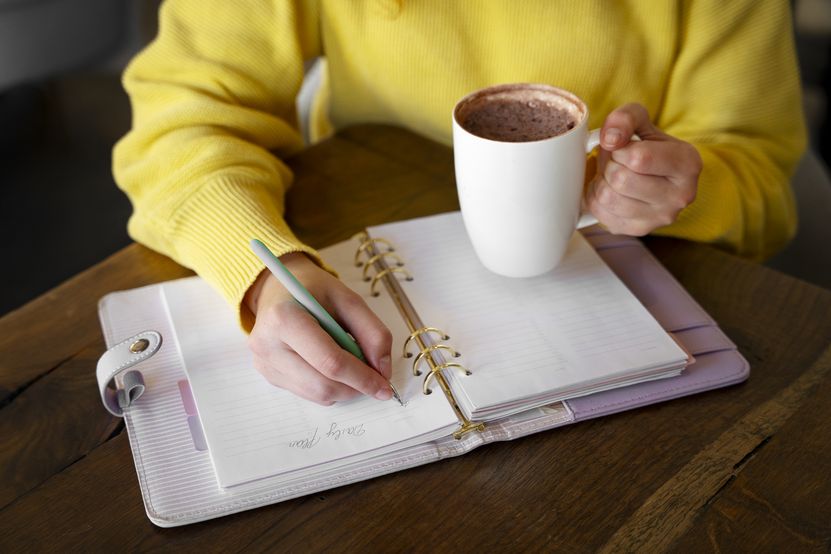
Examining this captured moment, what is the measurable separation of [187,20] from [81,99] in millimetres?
837

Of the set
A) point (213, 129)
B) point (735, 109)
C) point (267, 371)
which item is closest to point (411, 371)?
point (267, 371)

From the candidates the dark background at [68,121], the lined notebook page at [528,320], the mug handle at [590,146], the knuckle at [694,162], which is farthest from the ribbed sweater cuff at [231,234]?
the dark background at [68,121]

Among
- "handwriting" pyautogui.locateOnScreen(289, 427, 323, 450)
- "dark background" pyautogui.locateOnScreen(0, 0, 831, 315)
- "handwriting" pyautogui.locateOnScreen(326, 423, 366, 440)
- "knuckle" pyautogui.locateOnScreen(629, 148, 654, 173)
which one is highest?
"knuckle" pyautogui.locateOnScreen(629, 148, 654, 173)

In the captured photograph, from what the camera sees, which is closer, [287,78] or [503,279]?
[503,279]

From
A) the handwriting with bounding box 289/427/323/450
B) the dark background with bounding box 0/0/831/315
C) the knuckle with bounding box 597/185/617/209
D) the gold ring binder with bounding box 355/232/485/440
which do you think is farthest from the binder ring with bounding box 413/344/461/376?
the dark background with bounding box 0/0/831/315

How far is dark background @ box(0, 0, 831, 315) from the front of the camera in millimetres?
1332

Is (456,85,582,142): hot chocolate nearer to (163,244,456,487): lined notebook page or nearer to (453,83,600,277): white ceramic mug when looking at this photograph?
(453,83,600,277): white ceramic mug

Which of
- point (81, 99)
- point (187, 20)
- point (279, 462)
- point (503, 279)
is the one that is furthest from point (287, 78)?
point (81, 99)

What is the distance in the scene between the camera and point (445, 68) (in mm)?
957

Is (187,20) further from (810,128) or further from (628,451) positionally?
(810,128)

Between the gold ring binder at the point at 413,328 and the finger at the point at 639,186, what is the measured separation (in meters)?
0.21

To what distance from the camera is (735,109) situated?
90 cm

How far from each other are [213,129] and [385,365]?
408 mm

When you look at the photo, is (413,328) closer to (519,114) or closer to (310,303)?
(310,303)
